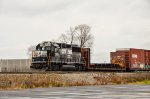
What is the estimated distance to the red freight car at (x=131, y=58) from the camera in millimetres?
49875

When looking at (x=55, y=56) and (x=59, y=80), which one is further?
(x=55, y=56)

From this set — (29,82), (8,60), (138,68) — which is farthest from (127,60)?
(29,82)

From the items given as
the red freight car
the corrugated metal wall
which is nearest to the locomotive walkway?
the red freight car

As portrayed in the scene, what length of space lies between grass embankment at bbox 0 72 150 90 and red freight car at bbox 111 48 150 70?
9504mm

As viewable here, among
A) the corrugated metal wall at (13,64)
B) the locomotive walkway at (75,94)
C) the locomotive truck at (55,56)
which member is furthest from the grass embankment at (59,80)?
the corrugated metal wall at (13,64)

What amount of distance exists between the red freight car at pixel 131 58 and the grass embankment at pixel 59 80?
9.50 metres

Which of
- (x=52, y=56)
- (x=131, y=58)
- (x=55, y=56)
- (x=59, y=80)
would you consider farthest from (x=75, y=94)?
(x=131, y=58)

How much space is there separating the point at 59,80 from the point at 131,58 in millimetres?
21799

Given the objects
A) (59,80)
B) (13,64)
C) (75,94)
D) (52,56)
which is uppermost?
(52,56)

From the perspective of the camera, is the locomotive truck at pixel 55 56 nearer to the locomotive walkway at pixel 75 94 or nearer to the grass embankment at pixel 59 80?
the grass embankment at pixel 59 80

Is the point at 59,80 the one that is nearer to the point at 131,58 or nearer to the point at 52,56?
the point at 52,56

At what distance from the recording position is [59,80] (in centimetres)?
3058

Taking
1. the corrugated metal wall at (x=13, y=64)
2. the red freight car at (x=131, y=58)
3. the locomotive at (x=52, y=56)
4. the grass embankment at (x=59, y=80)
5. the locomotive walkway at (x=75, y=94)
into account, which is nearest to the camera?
the locomotive walkway at (x=75, y=94)

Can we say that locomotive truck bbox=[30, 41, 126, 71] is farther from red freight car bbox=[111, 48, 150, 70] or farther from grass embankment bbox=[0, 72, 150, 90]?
red freight car bbox=[111, 48, 150, 70]
